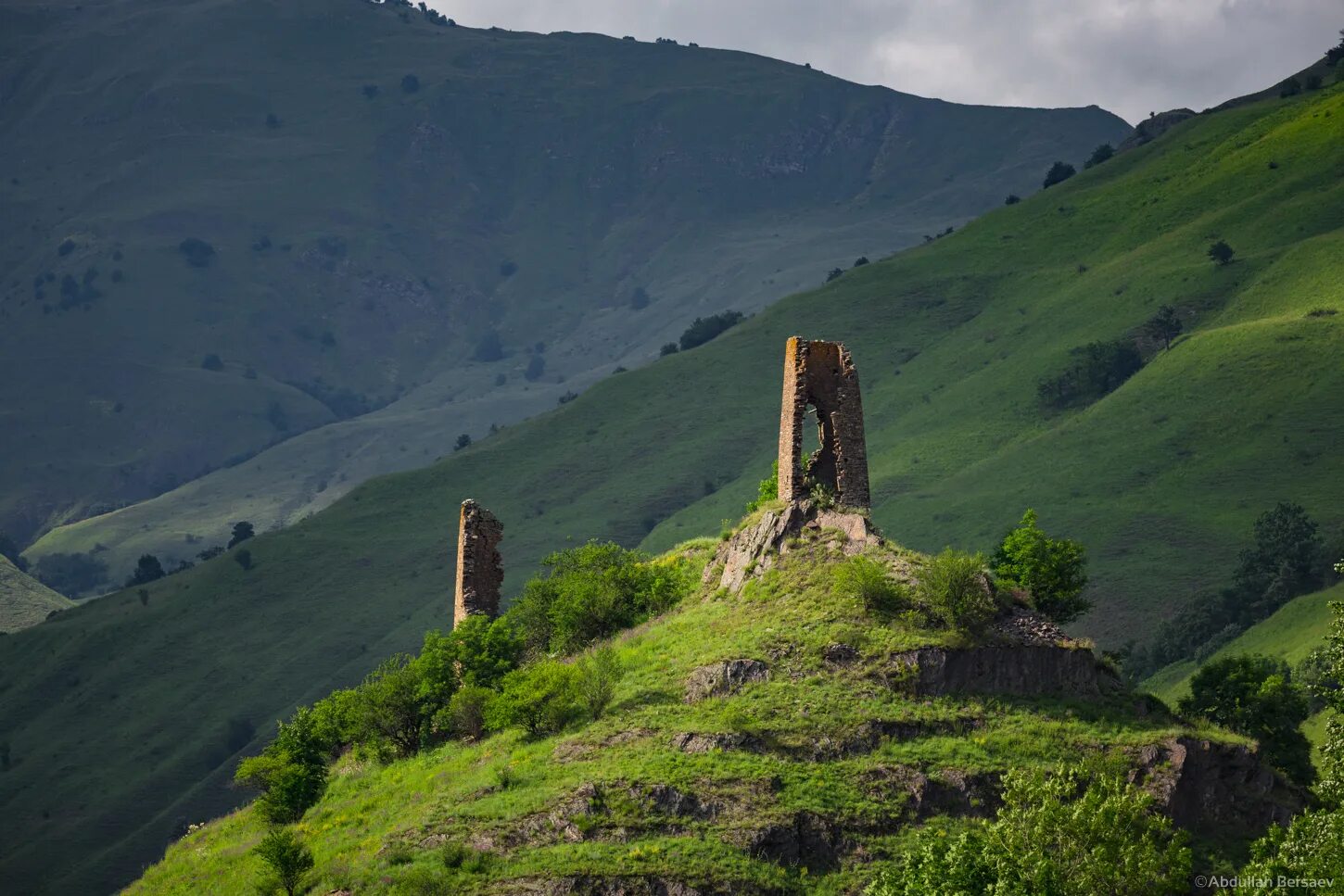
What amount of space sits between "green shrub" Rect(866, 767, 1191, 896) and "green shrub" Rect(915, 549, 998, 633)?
11.0m

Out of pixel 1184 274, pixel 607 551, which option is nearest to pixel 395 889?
pixel 607 551

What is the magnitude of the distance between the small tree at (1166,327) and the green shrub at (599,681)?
5435 inches

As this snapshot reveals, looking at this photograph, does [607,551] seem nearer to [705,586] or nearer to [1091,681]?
[705,586]

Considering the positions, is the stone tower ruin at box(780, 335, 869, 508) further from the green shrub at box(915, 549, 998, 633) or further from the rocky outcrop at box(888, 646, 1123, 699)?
the rocky outcrop at box(888, 646, 1123, 699)

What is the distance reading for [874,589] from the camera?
62750mm

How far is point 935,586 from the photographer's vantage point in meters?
61.6

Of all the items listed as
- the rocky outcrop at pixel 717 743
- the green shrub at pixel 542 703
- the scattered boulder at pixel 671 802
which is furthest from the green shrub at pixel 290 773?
the scattered boulder at pixel 671 802

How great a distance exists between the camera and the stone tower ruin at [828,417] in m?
70.9

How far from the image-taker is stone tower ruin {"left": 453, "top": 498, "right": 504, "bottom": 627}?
78688 mm

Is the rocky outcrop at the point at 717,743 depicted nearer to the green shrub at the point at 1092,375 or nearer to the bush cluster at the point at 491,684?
the bush cluster at the point at 491,684

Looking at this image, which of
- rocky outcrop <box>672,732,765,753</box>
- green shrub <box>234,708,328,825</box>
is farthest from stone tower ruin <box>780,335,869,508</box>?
green shrub <box>234,708,328,825</box>

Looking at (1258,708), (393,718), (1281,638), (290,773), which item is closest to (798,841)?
(393,718)

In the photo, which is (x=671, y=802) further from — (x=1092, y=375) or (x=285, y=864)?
(x=1092, y=375)

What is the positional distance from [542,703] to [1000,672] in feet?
53.4
